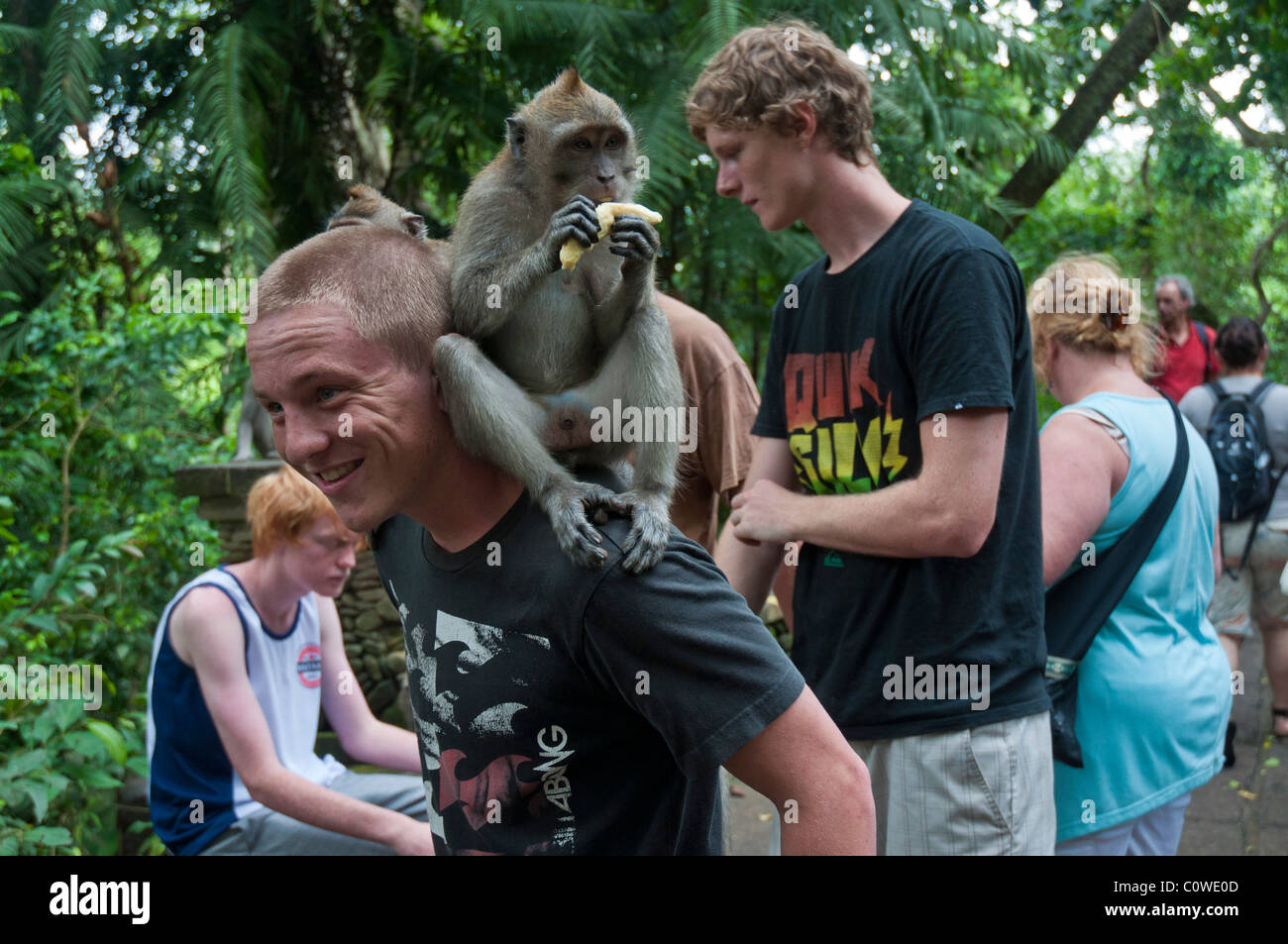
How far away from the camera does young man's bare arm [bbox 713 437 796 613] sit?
2578 millimetres

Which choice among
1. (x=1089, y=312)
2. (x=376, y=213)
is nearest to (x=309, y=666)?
(x=376, y=213)

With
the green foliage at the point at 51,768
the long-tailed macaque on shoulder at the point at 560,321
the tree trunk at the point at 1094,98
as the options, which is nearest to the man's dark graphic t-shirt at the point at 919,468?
the long-tailed macaque on shoulder at the point at 560,321

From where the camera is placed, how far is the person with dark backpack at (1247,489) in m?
5.08

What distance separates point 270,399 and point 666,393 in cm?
87

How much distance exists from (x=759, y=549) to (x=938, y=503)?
63 centimetres

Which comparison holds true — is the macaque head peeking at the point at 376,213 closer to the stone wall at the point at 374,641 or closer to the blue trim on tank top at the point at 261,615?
the blue trim on tank top at the point at 261,615

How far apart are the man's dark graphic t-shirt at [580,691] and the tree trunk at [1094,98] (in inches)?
282

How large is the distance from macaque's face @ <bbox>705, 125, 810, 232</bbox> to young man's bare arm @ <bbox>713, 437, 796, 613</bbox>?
0.53 m

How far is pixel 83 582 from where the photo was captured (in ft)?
12.6

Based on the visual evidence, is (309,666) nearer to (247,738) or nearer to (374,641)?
(247,738)

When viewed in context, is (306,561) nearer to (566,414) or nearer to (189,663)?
(189,663)

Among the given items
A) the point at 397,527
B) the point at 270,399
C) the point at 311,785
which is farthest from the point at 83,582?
the point at 270,399

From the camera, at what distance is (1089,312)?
2.71 metres

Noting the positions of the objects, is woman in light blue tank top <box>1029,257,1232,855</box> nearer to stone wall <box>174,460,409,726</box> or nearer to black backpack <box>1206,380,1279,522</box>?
black backpack <box>1206,380,1279,522</box>
